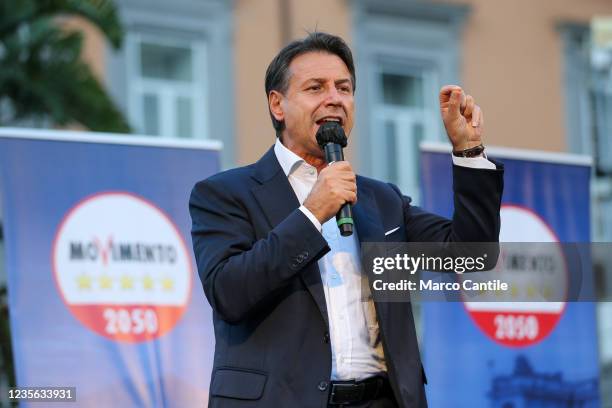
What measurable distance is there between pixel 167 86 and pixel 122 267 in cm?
720

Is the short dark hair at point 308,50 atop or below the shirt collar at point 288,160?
atop

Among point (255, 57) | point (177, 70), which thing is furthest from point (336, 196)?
point (255, 57)

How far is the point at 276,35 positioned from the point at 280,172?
9576 mm

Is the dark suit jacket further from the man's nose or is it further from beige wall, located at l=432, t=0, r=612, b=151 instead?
beige wall, located at l=432, t=0, r=612, b=151

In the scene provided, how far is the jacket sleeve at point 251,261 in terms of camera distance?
340cm

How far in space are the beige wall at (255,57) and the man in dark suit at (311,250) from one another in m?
8.94

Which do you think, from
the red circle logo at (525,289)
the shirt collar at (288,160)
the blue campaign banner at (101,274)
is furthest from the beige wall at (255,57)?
the shirt collar at (288,160)

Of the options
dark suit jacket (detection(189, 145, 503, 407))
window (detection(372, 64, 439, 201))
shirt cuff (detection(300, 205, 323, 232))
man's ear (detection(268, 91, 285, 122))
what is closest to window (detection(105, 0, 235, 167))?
window (detection(372, 64, 439, 201))

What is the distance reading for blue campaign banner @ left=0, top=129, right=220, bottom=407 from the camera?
536 centimetres

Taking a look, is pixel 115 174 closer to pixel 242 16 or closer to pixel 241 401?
pixel 241 401

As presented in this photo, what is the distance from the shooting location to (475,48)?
48.5 feet

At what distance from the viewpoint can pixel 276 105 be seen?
397 centimetres

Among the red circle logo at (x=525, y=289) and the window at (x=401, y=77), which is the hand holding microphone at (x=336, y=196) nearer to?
the red circle logo at (x=525, y=289)

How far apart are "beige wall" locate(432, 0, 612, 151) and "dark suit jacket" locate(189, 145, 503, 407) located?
10.9 meters
